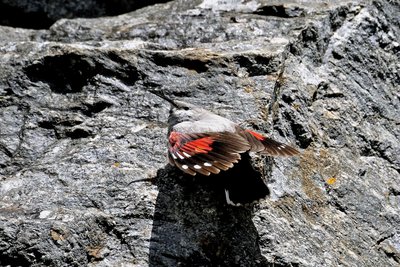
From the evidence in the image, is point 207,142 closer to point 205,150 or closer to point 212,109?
point 205,150

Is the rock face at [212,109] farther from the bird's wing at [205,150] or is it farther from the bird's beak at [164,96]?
the bird's wing at [205,150]

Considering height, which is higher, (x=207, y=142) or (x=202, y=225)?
(x=207, y=142)

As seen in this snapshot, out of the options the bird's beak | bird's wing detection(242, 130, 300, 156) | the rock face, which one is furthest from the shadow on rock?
the bird's beak

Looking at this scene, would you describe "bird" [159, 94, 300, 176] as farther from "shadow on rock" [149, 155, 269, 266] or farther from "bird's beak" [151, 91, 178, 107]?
"shadow on rock" [149, 155, 269, 266]

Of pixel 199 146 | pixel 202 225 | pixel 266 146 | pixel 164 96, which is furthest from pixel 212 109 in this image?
pixel 202 225

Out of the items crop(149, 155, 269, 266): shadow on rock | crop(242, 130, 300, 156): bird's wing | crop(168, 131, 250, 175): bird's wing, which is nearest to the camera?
crop(168, 131, 250, 175): bird's wing

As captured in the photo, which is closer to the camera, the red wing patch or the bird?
the bird

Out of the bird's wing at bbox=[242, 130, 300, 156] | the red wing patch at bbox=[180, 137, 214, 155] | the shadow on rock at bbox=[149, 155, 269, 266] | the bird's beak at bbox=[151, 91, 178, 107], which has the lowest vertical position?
the shadow on rock at bbox=[149, 155, 269, 266]
